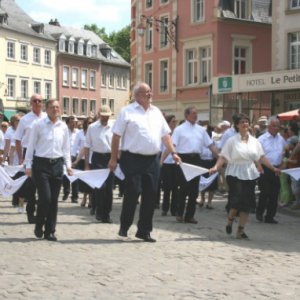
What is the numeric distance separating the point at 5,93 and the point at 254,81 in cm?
4092

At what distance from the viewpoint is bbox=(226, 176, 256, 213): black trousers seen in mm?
10234

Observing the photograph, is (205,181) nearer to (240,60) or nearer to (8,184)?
(8,184)

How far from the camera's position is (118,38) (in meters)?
102

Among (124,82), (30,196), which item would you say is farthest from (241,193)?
(124,82)

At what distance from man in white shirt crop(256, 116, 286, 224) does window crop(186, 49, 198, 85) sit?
32.4 metres

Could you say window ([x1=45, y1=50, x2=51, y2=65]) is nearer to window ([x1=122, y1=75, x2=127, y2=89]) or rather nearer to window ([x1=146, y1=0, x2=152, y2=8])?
window ([x1=122, y1=75, x2=127, y2=89])

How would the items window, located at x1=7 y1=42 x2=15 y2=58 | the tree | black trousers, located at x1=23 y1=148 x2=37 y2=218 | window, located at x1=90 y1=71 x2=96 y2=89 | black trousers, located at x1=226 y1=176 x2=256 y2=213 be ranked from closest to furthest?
black trousers, located at x1=226 y1=176 x2=256 y2=213
black trousers, located at x1=23 y1=148 x2=37 y2=218
window, located at x1=7 y1=42 x2=15 y2=58
window, located at x1=90 y1=71 x2=96 y2=89
the tree

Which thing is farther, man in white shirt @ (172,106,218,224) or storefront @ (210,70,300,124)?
storefront @ (210,70,300,124)

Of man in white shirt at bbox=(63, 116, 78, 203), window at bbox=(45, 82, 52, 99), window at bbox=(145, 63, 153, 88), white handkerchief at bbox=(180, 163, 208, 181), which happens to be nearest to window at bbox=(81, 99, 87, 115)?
window at bbox=(45, 82, 52, 99)

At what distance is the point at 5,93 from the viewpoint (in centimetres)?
7012

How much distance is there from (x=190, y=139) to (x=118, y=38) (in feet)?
298

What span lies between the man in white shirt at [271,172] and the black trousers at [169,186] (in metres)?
1.76

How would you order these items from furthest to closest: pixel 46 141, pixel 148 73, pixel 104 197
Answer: pixel 148 73
pixel 104 197
pixel 46 141

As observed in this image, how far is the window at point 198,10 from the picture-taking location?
4422 centimetres
